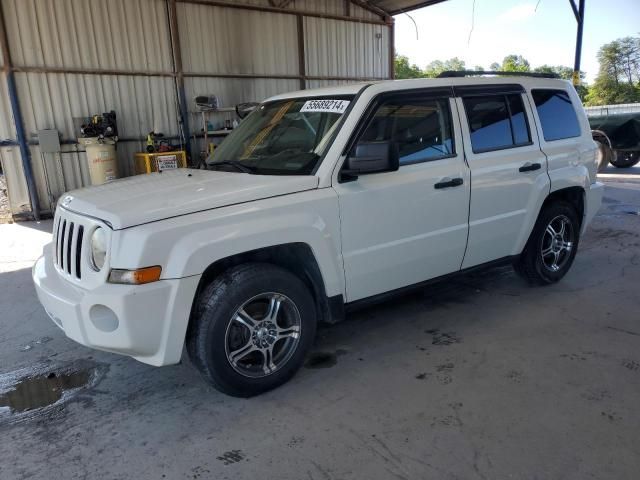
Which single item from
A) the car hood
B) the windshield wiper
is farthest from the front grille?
the windshield wiper

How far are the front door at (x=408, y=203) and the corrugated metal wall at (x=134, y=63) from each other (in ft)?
28.1

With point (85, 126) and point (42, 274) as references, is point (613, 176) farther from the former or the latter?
point (42, 274)

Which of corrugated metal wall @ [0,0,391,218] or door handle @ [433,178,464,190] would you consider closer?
door handle @ [433,178,464,190]

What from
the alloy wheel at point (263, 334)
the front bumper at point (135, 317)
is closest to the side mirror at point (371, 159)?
the alloy wheel at point (263, 334)

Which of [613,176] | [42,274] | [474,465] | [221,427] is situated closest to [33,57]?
[42,274]

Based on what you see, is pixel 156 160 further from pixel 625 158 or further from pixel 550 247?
pixel 625 158

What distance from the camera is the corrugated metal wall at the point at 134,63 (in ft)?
30.7

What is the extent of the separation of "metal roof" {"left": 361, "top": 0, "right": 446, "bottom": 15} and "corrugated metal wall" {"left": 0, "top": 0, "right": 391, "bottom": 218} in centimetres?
103

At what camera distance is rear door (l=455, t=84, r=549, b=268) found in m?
3.73

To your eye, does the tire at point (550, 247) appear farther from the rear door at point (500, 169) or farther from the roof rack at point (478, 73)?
the roof rack at point (478, 73)

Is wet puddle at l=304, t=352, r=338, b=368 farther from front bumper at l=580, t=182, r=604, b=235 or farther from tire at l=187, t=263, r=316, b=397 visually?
front bumper at l=580, t=182, r=604, b=235

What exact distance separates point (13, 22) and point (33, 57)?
64 cm

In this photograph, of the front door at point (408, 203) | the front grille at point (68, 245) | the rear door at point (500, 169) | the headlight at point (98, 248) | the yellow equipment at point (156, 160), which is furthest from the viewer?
A: the yellow equipment at point (156, 160)

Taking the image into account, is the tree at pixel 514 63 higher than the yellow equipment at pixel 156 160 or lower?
higher
